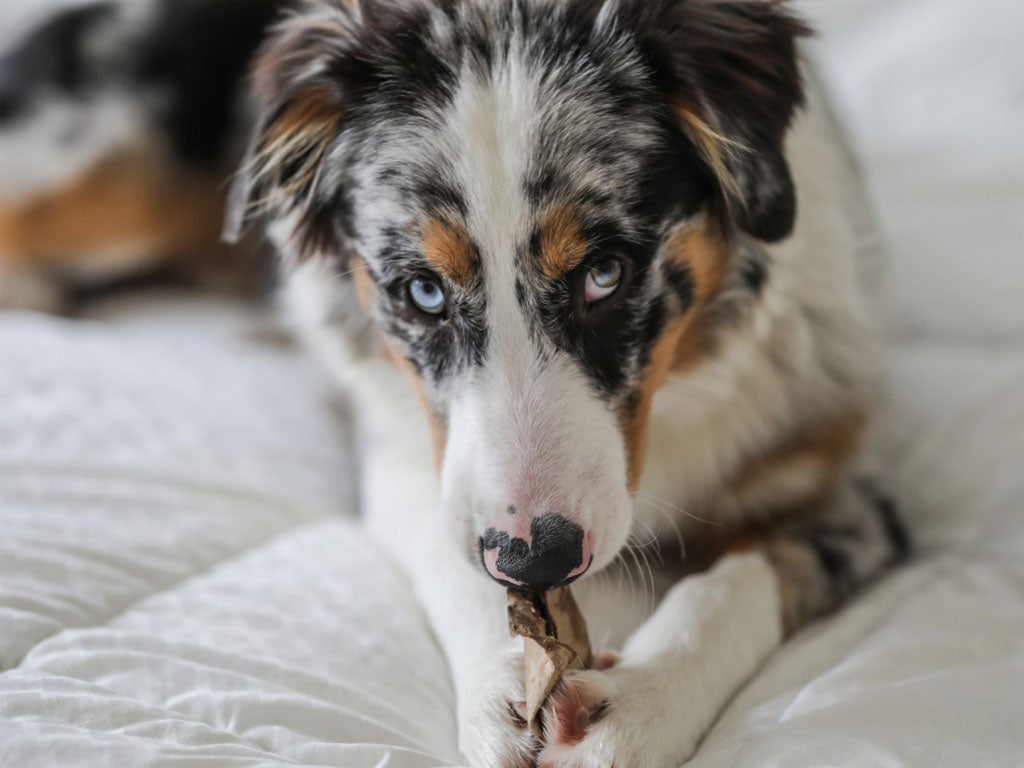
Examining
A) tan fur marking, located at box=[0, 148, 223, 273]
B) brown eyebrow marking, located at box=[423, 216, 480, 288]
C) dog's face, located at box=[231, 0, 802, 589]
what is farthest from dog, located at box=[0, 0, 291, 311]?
brown eyebrow marking, located at box=[423, 216, 480, 288]

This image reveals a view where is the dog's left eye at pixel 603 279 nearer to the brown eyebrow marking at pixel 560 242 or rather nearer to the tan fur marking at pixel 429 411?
the brown eyebrow marking at pixel 560 242

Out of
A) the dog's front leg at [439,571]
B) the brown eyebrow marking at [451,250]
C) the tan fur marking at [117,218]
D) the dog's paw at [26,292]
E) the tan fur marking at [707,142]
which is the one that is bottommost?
the dog's paw at [26,292]

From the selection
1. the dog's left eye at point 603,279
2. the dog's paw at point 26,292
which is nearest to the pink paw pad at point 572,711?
the dog's left eye at point 603,279

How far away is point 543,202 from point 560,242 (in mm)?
63

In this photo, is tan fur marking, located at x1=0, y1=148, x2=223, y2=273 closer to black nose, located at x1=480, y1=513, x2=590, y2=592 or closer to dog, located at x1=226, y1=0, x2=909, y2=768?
dog, located at x1=226, y1=0, x2=909, y2=768

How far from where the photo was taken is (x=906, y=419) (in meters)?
2.40

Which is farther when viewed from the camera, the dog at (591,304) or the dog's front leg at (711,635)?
the dog at (591,304)

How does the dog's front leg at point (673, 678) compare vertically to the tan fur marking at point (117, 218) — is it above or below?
above

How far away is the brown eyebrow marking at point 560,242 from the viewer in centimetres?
156

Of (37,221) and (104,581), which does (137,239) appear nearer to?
(37,221)

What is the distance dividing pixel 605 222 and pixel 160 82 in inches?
85.0

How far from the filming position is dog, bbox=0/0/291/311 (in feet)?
10.2

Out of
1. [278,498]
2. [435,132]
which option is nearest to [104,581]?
[278,498]

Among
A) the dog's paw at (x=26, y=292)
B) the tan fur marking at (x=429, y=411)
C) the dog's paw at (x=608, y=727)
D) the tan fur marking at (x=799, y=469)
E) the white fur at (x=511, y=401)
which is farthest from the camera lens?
the dog's paw at (x=26, y=292)
